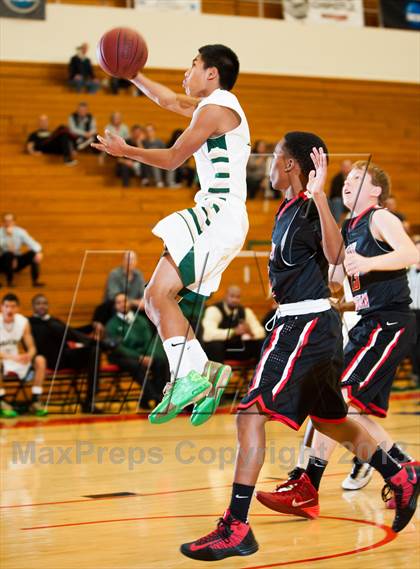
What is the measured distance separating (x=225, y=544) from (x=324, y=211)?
5.03 ft

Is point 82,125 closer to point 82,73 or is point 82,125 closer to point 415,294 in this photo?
point 82,73

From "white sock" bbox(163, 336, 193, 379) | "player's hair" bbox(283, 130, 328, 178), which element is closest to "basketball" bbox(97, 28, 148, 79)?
"player's hair" bbox(283, 130, 328, 178)

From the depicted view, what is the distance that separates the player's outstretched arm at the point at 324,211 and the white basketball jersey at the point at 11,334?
24.1ft

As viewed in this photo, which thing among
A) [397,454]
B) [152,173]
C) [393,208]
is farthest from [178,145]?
[152,173]

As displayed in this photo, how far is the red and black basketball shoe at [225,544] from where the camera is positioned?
163 inches

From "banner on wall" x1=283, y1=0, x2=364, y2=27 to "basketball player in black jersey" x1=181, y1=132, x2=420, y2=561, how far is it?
5865mm

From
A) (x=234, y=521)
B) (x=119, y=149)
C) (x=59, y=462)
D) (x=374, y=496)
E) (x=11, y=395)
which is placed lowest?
(x=11, y=395)

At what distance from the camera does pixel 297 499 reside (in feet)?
19.0

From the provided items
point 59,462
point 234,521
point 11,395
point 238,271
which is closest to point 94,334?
point 11,395

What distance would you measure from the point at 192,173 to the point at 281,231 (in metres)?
11.3

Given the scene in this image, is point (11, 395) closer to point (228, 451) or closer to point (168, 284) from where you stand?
point (228, 451)

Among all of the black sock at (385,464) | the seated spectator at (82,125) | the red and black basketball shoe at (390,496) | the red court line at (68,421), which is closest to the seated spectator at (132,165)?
the seated spectator at (82,125)

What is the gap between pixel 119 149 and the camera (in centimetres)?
398

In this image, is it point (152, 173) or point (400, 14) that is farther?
point (152, 173)
